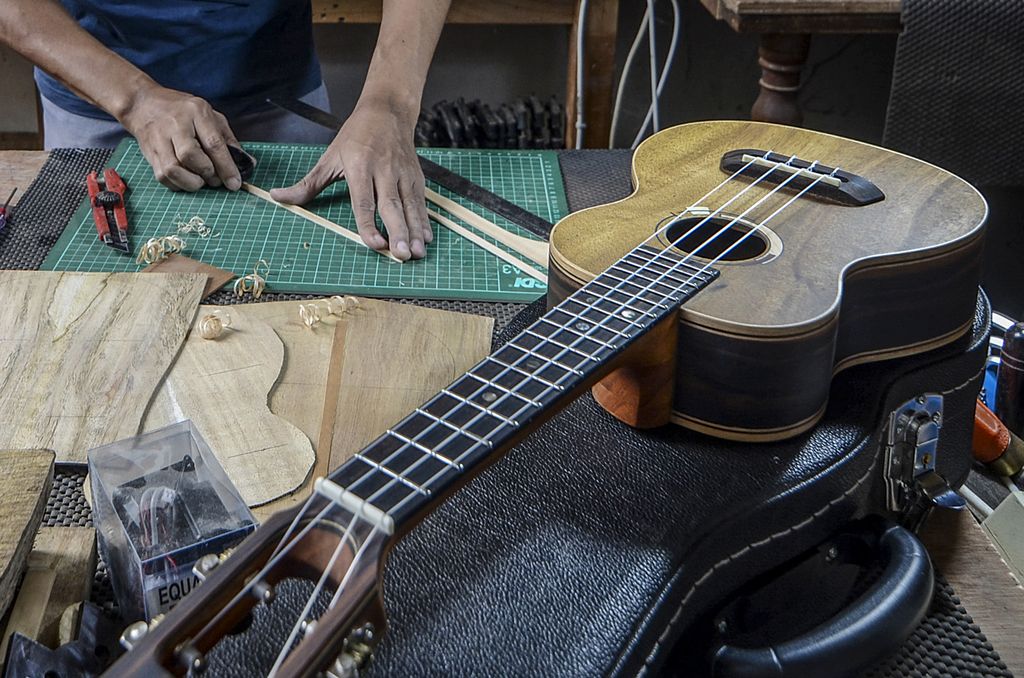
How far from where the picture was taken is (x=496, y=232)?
3.88 feet

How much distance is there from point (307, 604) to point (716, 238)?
51cm

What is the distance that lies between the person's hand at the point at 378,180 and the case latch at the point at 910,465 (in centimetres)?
58

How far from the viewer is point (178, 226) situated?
3.86 ft

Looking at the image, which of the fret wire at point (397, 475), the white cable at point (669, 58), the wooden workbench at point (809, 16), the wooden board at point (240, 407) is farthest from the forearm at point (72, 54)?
the white cable at point (669, 58)

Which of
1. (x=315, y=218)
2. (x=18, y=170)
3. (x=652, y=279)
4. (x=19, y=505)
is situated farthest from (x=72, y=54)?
(x=652, y=279)

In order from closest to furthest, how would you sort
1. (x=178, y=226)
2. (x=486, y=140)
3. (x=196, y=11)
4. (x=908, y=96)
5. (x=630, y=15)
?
(x=178, y=226)
(x=196, y=11)
(x=908, y=96)
(x=486, y=140)
(x=630, y=15)

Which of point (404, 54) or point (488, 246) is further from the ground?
point (404, 54)

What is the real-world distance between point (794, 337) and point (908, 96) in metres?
1.11

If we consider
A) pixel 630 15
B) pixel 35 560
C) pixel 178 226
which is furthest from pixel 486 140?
pixel 35 560

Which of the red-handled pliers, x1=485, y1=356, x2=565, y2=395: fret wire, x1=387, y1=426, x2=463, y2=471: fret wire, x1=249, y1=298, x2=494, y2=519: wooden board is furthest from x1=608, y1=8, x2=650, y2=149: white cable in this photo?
x1=387, y1=426, x2=463, y2=471: fret wire

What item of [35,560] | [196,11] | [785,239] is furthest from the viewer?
[196,11]

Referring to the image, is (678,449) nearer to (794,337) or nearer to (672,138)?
(794,337)

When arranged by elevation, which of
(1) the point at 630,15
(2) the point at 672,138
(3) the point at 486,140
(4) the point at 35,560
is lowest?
(3) the point at 486,140

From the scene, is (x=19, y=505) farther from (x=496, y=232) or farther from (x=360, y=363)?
(x=496, y=232)
